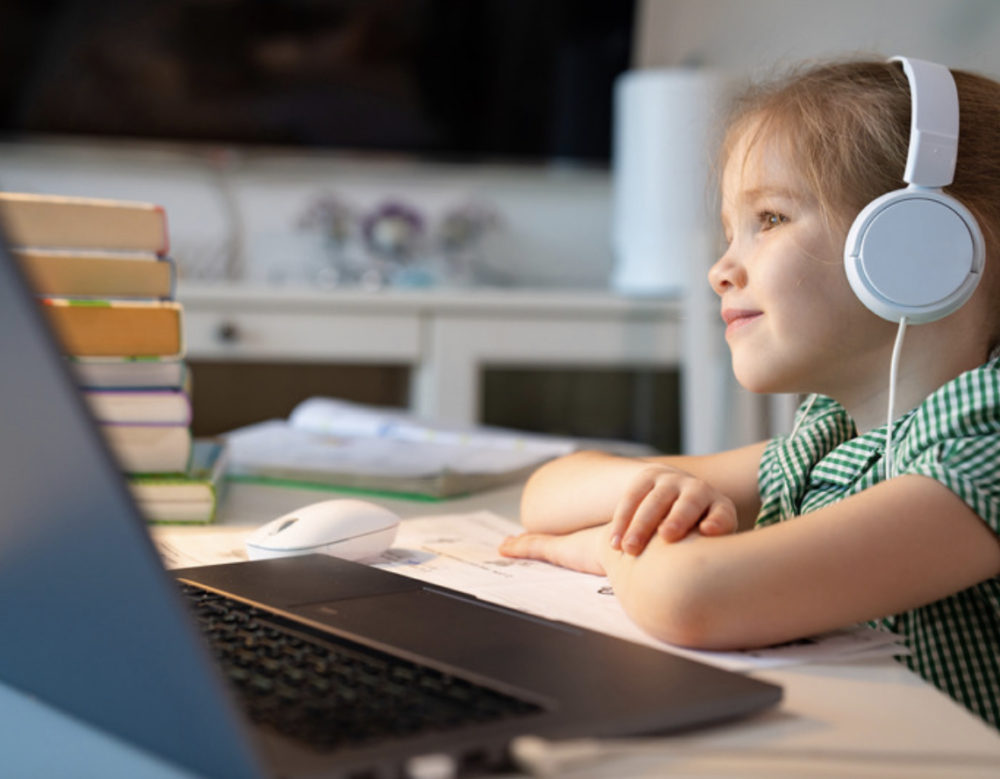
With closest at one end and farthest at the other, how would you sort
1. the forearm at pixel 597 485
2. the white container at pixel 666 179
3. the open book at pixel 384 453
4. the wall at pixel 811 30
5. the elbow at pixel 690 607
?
1. the elbow at pixel 690 607
2. the forearm at pixel 597 485
3. the open book at pixel 384 453
4. the wall at pixel 811 30
5. the white container at pixel 666 179

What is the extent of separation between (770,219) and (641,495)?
262mm

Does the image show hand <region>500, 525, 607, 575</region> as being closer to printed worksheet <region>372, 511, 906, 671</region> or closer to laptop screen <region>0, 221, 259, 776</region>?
printed worksheet <region>372, 511, 906, 671</region>

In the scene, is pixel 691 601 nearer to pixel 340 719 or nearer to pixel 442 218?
pixel 340 719

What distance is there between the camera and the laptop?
0.31m

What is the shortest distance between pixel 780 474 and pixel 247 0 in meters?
2.18

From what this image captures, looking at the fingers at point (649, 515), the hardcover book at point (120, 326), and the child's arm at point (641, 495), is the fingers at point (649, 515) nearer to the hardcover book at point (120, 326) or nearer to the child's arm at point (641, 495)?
the child's arm at point (641, 495)

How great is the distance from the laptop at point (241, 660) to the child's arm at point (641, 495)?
0.41ft

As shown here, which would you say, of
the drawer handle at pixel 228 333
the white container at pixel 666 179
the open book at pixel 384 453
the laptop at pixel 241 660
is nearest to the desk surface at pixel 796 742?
the laptop at pixel 241 660

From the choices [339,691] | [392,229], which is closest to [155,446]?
[339,691]

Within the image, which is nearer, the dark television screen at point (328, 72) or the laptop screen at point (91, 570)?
the laptop screen at point (91, 570)

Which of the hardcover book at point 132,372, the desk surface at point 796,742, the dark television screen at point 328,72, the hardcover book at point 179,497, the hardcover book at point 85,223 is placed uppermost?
the dark television screen at point 328,72

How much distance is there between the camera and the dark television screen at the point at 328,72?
8.36 ft

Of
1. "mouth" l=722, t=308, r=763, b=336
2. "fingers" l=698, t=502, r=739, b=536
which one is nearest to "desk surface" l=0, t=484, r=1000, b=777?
"fingers" l=698, t=502, r=739, b=536

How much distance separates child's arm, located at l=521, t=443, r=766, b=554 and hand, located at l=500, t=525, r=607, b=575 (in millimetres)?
25
